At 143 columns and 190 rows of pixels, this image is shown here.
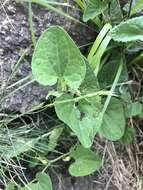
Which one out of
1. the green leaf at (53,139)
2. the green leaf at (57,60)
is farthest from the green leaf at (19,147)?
the green leaf at (57,60)

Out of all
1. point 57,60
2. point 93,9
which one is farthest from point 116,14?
point 57,60

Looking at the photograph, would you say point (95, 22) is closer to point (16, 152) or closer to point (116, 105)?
point (116, 105)

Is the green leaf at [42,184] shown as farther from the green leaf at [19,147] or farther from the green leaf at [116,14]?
the green leaf at [116,14]

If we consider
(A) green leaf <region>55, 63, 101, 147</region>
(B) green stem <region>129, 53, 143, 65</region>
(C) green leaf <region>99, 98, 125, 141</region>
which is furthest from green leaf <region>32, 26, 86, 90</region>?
(B) green stem <region>129, 53, 143, 65</region>

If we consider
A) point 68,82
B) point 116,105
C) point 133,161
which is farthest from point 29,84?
point 133,161

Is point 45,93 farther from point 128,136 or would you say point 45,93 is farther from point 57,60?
point 128,136

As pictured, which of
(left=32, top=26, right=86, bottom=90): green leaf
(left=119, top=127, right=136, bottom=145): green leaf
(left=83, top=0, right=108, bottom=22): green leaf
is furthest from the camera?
(left=119, top=127, right=136, bottom=145): green leaf

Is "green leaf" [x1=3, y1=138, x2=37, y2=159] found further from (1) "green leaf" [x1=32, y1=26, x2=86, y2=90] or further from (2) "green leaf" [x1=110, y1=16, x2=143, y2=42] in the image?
(2) "green leaf" [x1=110, y1=16, x2=143, y2=42]
